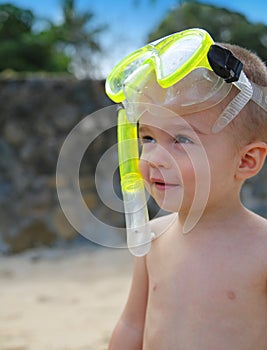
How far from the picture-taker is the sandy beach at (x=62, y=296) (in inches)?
102

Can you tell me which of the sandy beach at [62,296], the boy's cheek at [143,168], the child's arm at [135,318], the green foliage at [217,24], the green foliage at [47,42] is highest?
the boy's cheek at [143,168]

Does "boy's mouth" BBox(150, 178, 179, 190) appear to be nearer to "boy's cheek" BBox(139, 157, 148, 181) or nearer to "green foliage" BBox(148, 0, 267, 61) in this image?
"boy's cheek" BBox(139, 157, 148, 181)

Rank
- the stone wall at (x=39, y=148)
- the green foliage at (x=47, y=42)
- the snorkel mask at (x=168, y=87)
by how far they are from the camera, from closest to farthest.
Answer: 1. the snorkel mask at (x=168, y=87)
2. the stone wall at (x=39, y=148)
3. the green foliage at (x=47, y=42)

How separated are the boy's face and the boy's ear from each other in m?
0.02

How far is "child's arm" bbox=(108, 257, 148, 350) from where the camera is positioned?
1.39 metres

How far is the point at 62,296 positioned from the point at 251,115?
2.35m

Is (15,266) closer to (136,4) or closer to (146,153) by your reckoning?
(146,153)

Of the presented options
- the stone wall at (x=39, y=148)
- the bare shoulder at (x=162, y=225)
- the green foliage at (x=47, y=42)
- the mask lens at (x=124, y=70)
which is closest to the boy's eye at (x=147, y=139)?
the mask lens at (x=124, y=70)

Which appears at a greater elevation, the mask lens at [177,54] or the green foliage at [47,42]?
the mask lens at [177,54]

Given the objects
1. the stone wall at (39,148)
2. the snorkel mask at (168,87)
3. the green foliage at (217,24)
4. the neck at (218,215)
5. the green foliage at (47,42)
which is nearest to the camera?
the snorkel mask at (168,87)

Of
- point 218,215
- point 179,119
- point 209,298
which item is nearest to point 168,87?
point 179,119

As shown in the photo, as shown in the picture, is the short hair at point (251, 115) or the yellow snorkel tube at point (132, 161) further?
the yellow snorkel tube at point (132, 161)

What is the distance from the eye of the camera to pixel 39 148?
4.53 m

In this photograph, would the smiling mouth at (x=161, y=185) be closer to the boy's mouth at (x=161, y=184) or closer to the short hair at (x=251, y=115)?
the boy's mouth at (x=161, y=184)
